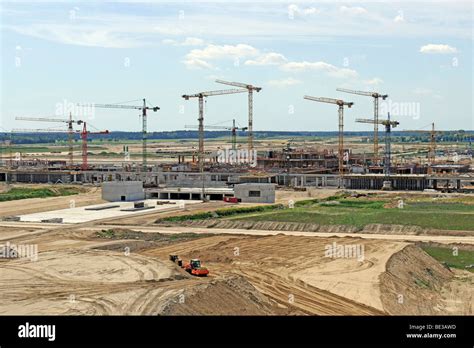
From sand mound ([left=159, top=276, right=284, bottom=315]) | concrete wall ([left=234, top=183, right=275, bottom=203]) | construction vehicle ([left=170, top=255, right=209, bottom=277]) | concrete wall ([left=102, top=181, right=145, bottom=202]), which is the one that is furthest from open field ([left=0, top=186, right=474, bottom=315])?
concrete wall ([left=102, top=181, right=145, bottom=202])

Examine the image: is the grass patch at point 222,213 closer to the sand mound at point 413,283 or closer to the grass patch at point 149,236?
the grass patch at point 149,236

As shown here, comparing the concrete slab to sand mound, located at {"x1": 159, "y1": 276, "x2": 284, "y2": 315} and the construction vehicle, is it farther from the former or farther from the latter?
sand mound, located at {"x1": 159, "y1": 276, "x2": 284, "y2": 315}

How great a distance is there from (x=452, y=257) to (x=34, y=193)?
79.4 metres

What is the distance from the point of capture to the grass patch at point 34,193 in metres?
114

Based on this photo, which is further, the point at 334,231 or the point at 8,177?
the point at 8,177

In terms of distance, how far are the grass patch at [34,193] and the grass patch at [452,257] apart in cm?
7185

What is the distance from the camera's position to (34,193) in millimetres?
120062

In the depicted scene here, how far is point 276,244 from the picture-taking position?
64.0 m

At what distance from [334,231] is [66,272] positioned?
34.1 metres

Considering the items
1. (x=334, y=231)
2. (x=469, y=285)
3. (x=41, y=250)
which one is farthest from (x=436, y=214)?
(x=41, y=250)

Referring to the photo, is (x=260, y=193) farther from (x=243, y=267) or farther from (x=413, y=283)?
(x=413, y=283)

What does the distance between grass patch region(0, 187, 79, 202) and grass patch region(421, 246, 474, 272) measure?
71.9 m

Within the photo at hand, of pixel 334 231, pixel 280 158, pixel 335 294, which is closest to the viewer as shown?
pixel 335 294

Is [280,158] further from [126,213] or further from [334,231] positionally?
[334,231]
